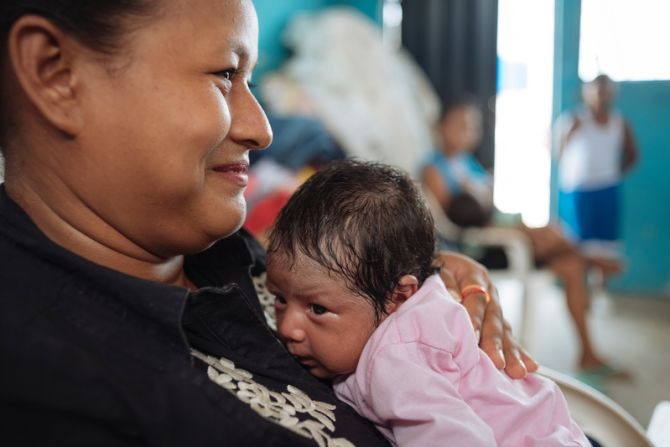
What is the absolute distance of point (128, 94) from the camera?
2.54 feet

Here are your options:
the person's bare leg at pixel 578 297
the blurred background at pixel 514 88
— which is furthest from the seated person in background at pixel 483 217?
the blurred background at pixel 514 88

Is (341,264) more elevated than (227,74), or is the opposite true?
(227,74)

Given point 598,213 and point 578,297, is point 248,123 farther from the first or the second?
point 598,213

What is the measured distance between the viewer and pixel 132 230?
2.84 ft

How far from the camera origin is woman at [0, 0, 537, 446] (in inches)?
24.4

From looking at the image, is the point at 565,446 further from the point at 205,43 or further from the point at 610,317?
the point at 610,317

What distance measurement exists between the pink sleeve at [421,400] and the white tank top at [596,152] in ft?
14.8

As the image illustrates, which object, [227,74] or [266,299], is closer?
[227,74]

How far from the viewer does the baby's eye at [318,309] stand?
3.23 feet

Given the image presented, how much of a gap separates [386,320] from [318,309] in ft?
0.37

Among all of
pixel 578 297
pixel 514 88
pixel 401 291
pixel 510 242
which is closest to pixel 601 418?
pixel 401 291

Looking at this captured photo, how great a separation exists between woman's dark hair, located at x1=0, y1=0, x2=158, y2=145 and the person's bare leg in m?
3.26

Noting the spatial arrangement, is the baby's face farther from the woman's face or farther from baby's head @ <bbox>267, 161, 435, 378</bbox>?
the woman's face

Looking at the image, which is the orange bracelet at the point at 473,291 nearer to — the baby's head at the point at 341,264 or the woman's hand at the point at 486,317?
the woman's hand at the point at 486,317
